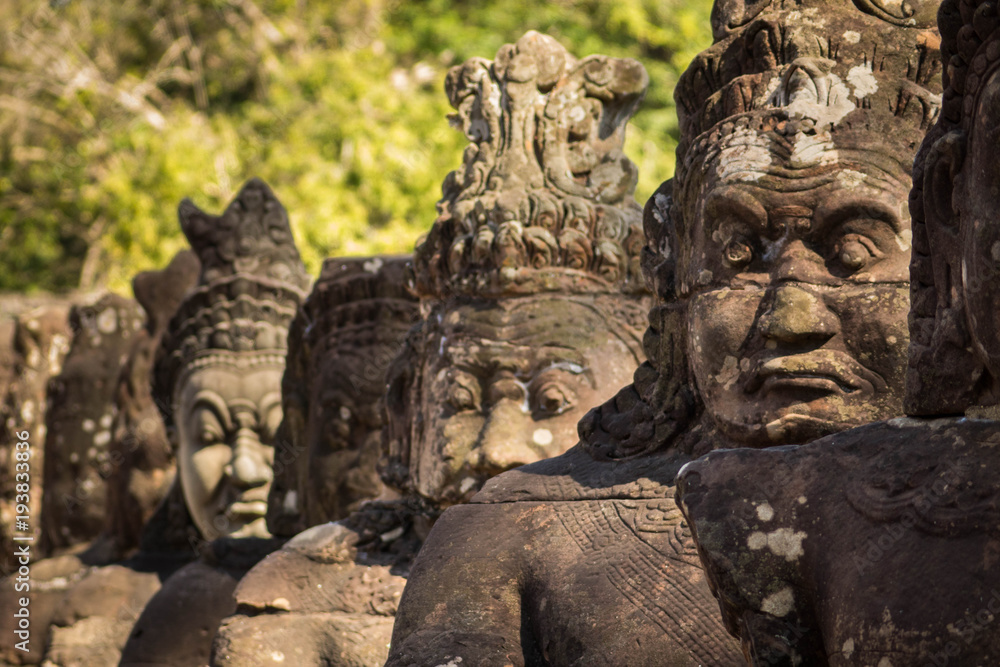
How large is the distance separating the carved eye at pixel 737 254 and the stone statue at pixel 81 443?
7.34 metres

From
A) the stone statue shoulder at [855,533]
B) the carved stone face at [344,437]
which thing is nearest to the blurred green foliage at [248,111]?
the carved stone face at [344,437]

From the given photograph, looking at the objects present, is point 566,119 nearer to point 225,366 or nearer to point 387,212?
point 225,366

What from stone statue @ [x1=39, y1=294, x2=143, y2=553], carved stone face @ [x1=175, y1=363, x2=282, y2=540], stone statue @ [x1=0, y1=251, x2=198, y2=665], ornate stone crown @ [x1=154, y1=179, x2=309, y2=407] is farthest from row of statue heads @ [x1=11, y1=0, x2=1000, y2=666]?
stone statue @ [x1=39, y1=294, x2=143, y2=553]

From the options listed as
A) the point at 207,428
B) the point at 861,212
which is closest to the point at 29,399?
the point at 207,428

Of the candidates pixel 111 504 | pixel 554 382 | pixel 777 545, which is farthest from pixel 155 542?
pixel 777 545

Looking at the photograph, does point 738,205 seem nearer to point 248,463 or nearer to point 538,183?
point 538,183

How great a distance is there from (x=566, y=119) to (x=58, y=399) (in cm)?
598

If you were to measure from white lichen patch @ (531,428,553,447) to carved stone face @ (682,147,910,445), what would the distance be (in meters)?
1.43

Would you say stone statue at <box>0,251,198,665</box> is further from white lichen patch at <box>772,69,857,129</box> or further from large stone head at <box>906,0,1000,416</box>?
large stone head at <box>906,0,1000,416</box>

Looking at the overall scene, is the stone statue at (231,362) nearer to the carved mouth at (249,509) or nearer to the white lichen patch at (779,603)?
the carved mouth at (249,509)

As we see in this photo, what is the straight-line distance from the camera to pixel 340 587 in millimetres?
4672

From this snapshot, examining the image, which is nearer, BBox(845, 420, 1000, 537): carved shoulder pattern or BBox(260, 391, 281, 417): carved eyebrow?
BBox(845, 420, 1000, 537): carved shoulder pattern

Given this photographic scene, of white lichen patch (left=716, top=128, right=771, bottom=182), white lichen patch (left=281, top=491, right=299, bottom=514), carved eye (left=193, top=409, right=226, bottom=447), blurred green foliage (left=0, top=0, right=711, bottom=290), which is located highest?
blurred green foliage (left=0, top=0, right=711, bottom=290)

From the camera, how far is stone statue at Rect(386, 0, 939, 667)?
2973 millimetres
